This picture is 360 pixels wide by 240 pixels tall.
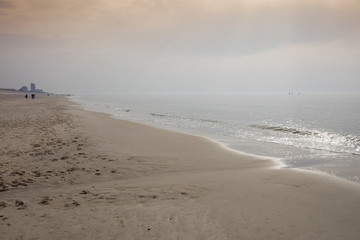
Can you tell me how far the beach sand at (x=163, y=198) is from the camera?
583 cm

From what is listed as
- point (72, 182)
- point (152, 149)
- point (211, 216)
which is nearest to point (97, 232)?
point (211, 216)

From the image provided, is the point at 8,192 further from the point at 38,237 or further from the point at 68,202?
the point at 38,237

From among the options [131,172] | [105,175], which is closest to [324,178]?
[131,172]

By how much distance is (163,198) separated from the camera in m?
7.75

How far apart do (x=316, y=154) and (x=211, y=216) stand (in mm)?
12105

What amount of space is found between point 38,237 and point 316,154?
51.2 ft

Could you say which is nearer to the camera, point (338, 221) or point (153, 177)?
point (338, 221)

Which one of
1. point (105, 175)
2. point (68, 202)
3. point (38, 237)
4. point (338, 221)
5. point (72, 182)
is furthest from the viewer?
point (105, 175)

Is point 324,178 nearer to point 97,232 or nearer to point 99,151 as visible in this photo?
point 97,232

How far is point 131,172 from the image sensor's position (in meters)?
10.6

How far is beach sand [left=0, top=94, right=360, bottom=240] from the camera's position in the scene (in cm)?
583

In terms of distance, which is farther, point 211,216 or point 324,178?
point 324,178

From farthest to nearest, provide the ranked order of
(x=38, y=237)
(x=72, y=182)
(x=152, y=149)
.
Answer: (x=152, y=149) < (x=72, y=182) < (x=38, y=237)

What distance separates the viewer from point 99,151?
45.0ft
